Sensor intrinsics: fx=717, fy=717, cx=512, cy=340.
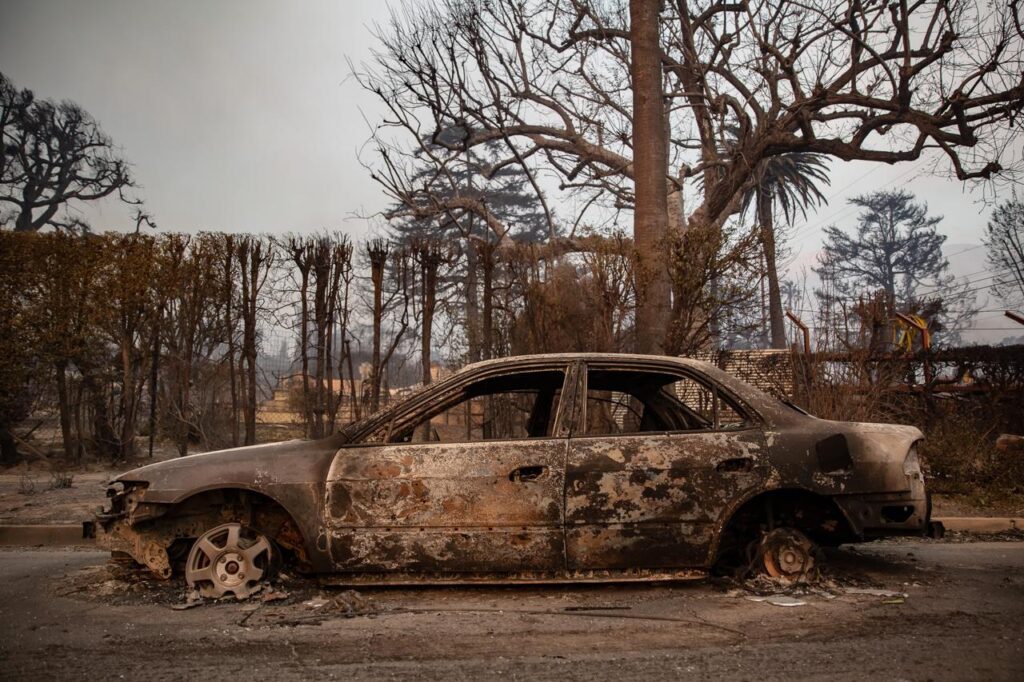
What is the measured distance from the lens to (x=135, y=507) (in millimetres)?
4512

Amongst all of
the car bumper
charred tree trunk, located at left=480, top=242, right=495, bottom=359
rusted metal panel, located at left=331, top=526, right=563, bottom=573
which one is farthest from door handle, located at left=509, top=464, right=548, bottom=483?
charred tree trunk, located at left=480, top=242, right=495, bottom=359

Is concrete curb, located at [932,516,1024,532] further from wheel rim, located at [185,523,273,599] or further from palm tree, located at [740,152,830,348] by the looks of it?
A: palm tree, located at [740,152,830,348]

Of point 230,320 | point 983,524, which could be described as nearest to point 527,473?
point 983,524

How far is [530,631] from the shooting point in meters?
3.85

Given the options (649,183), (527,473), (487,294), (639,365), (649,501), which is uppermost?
(649,183)

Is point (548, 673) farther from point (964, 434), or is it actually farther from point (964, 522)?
point (964, 434)

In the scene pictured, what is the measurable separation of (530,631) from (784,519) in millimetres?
1841

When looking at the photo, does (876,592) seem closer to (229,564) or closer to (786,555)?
(786,555)

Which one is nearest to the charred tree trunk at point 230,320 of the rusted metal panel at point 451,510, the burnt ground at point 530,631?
the burnt ground at point 530,631

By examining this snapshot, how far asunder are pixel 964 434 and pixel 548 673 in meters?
8.89

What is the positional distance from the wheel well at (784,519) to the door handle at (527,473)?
121 cm

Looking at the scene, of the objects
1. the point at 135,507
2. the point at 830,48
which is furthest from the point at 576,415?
the point at 830,48

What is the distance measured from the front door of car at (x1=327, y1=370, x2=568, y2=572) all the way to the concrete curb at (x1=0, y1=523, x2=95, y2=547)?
4.58m

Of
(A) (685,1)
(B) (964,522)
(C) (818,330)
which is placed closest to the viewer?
(B) (964,522)
